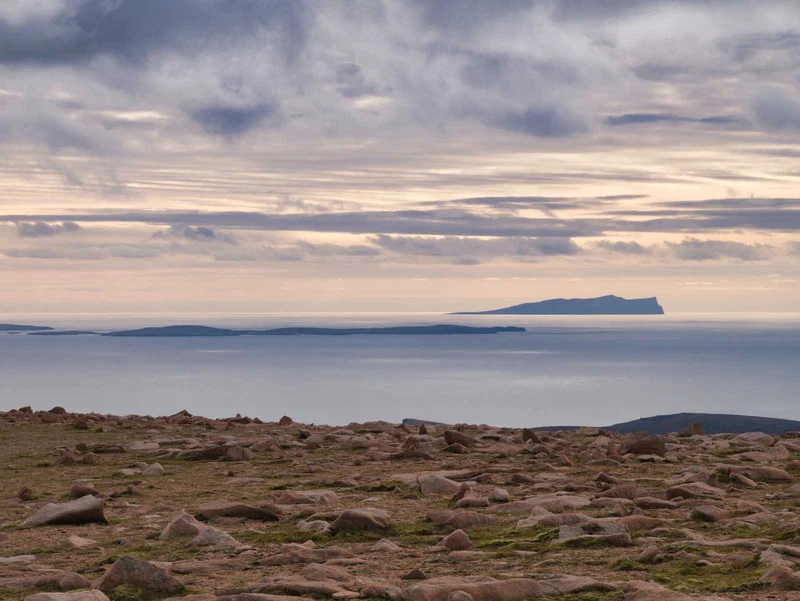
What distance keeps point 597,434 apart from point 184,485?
32.6ft

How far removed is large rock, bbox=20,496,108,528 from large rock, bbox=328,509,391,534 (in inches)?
103

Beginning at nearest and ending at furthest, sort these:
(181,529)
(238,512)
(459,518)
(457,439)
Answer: (181,529)
(459,518)
(238,512)
(457,439)

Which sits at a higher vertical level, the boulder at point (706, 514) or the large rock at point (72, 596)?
A: the boulder at point (706, 514)

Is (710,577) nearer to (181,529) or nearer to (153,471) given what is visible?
(181,529)

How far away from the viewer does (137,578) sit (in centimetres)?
594

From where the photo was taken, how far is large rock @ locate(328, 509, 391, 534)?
8.05 meters

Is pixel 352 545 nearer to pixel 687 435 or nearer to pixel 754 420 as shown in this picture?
pixel 687 435

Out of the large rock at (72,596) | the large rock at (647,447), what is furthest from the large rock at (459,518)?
the large rock at (647,447)

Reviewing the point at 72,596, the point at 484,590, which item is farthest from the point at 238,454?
the point at 484,590

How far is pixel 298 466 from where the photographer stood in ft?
43.9

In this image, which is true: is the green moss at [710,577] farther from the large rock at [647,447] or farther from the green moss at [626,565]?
the large rock at [647,447]

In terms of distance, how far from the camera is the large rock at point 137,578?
5.91 metres

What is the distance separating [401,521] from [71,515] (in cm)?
330

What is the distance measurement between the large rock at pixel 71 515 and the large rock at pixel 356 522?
261 centimetres
